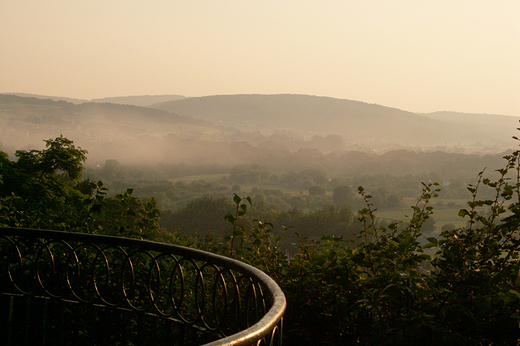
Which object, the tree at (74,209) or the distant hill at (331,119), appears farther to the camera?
the distant hill at (331,119)

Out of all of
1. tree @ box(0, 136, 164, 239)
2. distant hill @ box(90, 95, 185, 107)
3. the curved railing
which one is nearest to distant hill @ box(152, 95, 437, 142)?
distant hill @ box(90, 95, 185, 107)

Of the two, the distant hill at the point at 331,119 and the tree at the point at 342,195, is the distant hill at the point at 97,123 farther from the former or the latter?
the tree at the point at 342,195

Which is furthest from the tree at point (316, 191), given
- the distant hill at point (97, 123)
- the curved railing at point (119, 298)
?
the curved railing at point (119, 298)

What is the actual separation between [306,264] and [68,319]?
67.6 inches

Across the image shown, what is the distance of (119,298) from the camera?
11.7ft

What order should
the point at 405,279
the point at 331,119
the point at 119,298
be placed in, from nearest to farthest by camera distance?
the point at 405,279, the point at 119,298, the point at 331,119

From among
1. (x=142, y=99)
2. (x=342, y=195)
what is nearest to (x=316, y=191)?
(x=342, y=195)

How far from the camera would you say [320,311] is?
3.30 meters

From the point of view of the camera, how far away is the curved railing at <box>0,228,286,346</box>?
2.01 meters

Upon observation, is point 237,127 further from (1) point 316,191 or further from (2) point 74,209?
(2) point 74,209

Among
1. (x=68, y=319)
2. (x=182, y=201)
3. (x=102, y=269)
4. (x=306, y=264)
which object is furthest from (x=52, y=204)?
(x=182, y=201)

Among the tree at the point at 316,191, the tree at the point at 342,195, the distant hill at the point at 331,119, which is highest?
the distant hill at the point at 331,119

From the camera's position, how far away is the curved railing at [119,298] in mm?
2014

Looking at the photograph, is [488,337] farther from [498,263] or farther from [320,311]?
[320,311]
